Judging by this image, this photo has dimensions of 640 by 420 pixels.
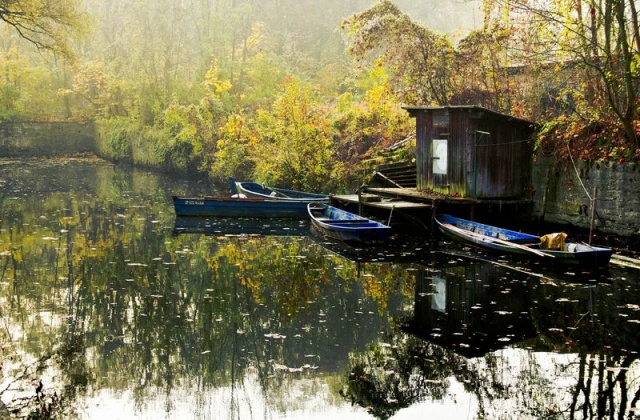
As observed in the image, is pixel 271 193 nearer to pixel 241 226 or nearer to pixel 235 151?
pixel 241 226

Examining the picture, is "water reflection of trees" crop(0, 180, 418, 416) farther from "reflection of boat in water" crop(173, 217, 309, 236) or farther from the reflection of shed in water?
"reflection of boat in water" crop(173, 217, 309, 236)

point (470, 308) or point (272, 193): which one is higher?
point (272, 193)

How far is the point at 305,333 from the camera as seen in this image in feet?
37.7

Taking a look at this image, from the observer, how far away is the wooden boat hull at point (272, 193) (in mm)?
27259

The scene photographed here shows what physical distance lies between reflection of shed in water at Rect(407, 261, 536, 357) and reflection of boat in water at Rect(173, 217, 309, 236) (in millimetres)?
7708

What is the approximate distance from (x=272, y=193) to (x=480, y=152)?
9.59 metres

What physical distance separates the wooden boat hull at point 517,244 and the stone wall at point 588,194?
7.89 ft

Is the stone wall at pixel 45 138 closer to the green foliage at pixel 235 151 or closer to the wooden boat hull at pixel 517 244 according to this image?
the green foliage at pixel 235 151

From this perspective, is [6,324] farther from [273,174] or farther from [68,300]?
[273,174]

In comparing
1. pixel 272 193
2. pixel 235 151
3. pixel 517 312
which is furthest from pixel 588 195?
pixel 235 151

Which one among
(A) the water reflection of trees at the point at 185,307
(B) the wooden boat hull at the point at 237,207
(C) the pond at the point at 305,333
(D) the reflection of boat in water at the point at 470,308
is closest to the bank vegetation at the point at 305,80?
(B) the wooden boat hull at the point at 237,207

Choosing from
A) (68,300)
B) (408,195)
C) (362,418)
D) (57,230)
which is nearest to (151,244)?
(57,230)

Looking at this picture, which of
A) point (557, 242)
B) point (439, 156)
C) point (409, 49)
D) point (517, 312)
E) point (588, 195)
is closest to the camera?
point (517, 312)

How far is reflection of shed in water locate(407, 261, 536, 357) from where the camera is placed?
1117cm
